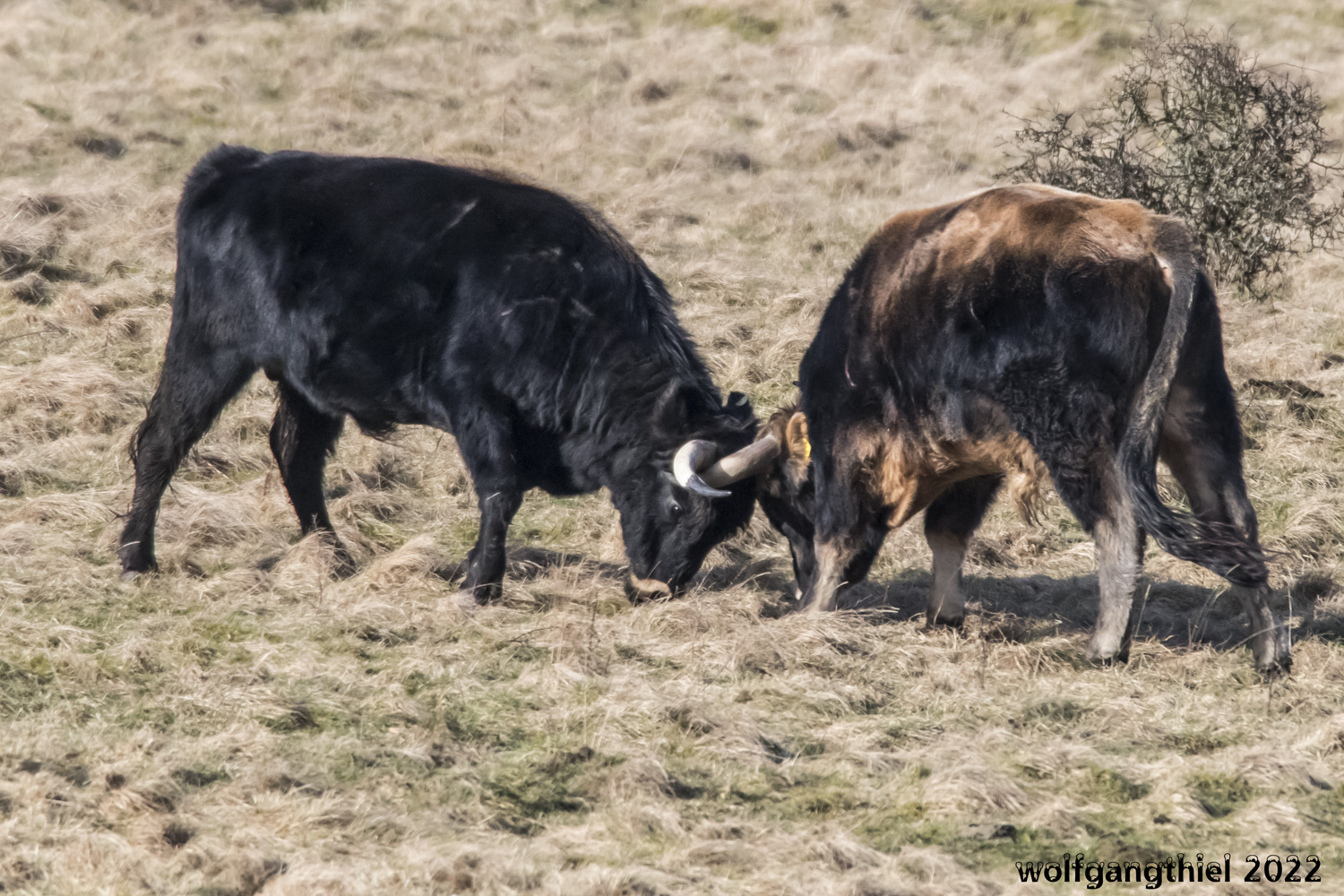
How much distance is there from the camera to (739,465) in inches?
237

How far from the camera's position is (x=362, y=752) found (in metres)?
4.46

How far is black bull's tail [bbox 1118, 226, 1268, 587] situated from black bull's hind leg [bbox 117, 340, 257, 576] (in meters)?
4.03

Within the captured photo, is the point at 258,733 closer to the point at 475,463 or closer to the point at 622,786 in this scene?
the point at 622,786

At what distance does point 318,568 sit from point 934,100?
1190cm

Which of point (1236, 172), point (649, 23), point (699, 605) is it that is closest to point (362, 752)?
point (699, 605)

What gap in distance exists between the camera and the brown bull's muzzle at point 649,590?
20.4 ft

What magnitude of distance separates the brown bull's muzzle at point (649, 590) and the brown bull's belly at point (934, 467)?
1028mm

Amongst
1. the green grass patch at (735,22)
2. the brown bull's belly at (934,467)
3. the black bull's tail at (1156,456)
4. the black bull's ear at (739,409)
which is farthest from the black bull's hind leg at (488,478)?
the green grass patch at (735,22)

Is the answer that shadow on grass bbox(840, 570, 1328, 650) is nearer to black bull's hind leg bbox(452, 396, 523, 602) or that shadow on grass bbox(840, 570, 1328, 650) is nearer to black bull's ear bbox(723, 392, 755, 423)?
black bull's ear bbox(723, 392, 755, 423)

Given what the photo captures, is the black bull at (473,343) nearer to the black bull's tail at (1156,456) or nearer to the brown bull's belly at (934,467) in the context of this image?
the brown bull's belly at (934,467)

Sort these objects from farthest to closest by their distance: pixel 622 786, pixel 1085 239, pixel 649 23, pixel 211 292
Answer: pixel 649 23 < pixel 211 292 < pixel 1085 239 < pixel 622 786

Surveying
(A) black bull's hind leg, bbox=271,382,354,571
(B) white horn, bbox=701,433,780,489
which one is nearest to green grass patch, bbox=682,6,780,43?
(A) black bull's hind leg, bbox=271,382,354,571

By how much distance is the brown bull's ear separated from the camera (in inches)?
241

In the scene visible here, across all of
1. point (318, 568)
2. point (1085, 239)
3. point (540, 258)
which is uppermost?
point (1085, 239)
